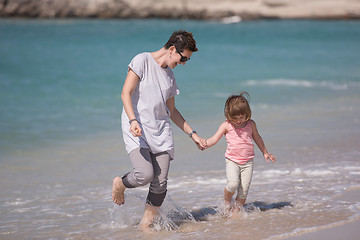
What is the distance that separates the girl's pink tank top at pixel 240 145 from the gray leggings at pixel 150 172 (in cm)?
57

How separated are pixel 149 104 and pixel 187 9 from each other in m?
78.7

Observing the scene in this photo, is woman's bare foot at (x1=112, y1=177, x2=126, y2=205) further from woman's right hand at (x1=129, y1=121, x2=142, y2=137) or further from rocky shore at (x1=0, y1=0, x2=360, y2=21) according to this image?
Result: rocky shore at (x1=0, y1=0, x2=360, y2=21)

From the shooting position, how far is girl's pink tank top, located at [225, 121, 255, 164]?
455 cm

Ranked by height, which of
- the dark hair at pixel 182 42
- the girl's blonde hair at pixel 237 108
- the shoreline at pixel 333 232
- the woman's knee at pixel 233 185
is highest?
the dark hair at pixel 182 42

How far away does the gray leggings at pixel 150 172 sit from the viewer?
13.7 feet

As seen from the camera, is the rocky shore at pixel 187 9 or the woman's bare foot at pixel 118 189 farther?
the rocky shore at pixel 187 9

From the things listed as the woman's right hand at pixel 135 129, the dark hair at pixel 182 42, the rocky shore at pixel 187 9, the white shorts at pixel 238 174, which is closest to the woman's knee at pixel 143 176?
the woman's right hand at pixel 135 129

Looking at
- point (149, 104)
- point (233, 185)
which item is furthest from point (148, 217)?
point (149, 104)

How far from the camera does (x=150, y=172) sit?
4191 millimetres

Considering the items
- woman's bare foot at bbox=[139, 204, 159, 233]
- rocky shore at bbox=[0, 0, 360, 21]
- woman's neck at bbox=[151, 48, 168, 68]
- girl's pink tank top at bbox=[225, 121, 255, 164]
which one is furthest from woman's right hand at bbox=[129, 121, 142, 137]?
rocky shore at bbox=[0, 0, 360, 21]

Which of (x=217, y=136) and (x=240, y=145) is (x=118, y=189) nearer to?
(x=217, y=136)

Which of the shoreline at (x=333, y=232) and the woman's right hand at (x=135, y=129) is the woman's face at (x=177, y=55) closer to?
the woman's right hand at (x=135, y=129)

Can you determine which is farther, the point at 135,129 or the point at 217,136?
the point at 217,136

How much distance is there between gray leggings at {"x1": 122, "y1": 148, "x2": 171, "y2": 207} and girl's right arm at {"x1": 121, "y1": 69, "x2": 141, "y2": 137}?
0.93 ft
